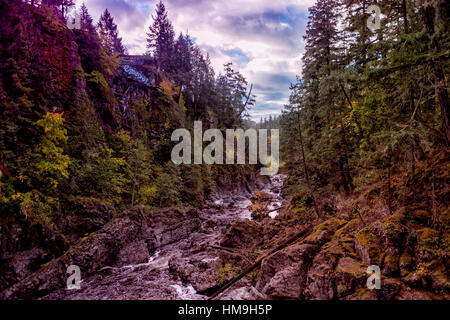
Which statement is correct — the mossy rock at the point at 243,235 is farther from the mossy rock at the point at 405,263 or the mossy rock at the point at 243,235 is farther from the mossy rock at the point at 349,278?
the mossy rock at the point at 405,263

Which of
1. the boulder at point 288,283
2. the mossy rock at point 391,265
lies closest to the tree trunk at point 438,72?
the mossy rock at point 391,265

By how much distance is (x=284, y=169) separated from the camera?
20625 mm

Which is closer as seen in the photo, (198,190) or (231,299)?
(231,299)

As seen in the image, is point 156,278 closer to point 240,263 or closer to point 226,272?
point 226,272

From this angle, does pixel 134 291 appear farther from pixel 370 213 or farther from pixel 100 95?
pixel 100 95

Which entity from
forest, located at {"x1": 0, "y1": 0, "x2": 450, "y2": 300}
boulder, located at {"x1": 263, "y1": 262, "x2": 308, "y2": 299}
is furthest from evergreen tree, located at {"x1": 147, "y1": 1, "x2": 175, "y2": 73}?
boulder, located at {"x1": 263, "y1": 262, "x2": 308, "y2": 299}

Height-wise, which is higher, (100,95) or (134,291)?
(100,95)

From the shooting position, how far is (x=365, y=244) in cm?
740

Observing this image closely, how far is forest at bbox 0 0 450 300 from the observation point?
6641 mm

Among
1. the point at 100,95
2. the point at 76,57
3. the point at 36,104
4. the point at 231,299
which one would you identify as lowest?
the point at 231,299

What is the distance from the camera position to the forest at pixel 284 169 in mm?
6641

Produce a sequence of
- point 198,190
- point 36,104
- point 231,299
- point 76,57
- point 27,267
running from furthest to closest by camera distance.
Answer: point 198,190 → point 76,57 → point 36,104 → point 27,267 → point 231,299
